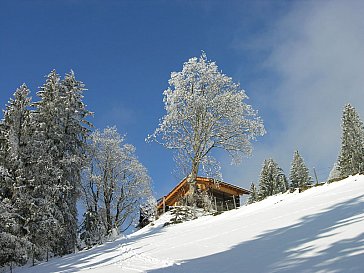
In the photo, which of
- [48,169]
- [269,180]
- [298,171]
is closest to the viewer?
[48,169]

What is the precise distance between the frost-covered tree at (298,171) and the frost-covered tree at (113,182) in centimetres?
3221

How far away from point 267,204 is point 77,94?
17479 millimetres

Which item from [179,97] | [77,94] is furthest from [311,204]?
[77,94]

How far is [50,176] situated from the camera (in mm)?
23047

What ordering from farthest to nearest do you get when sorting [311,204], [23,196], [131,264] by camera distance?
[23,196] → [311,204] → [131,264]

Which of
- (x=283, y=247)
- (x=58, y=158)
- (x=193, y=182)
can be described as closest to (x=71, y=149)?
(x=58, y=158)

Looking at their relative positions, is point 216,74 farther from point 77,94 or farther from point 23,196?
point 23,196

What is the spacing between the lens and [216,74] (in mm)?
25406

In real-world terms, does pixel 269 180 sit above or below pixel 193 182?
above

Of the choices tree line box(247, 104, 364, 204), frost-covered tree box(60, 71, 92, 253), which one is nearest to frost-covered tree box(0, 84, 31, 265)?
frost-covered tree box(60, 71, 92, 253)

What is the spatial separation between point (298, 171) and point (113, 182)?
36.4 meters

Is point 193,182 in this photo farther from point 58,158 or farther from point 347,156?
point 347,156

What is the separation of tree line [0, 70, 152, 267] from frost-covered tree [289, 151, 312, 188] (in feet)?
115

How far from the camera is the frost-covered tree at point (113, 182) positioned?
30875 mm
